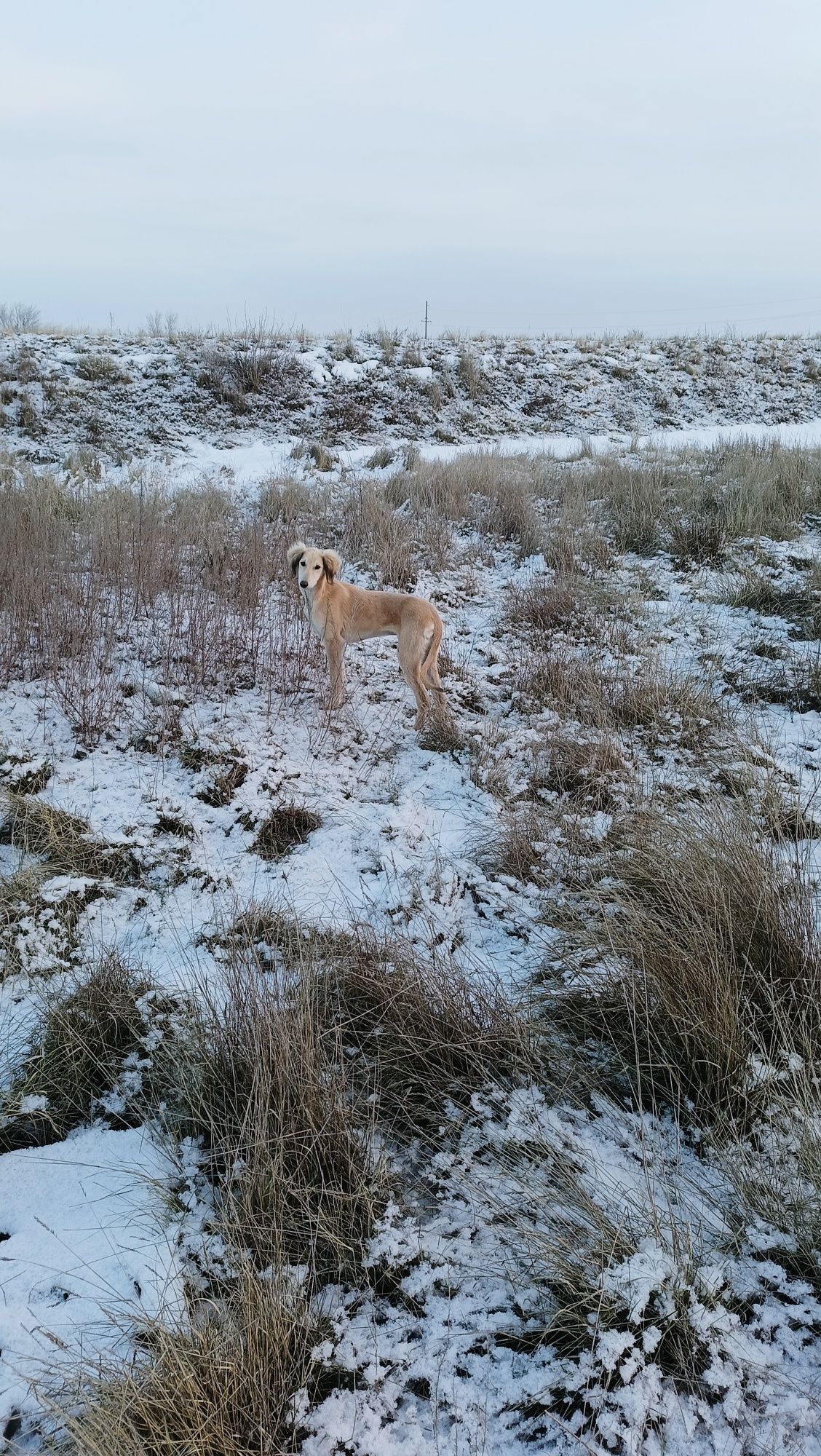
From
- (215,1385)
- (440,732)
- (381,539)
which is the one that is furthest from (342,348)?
(215,1385)

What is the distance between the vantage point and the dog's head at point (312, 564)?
4.62 m

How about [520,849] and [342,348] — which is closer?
[520,849]

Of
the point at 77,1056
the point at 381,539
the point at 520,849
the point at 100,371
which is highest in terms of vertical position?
the point at 100,371

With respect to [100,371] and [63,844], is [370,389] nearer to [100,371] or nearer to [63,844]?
[100,371]

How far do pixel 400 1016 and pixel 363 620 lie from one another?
3009 mm

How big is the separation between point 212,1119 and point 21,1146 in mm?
642

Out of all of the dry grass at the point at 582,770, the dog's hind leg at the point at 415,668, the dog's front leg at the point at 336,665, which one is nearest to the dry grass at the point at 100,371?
the dog's front leg at the point at 336,665

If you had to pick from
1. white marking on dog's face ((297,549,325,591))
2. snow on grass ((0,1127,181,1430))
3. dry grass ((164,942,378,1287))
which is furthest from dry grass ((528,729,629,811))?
snow on grass ((0,1127,181,1430))

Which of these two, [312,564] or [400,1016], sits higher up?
[312,564]

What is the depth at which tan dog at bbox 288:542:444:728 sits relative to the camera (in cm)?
468

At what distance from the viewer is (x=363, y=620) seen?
4812mm

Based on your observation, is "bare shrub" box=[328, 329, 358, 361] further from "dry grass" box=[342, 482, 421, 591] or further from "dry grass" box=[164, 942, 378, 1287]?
"dry grass" box=[164, 942, 378, 1287]

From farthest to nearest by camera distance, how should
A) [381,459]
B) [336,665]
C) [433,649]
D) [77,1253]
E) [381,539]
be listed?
[381,459] → [381,539] → [336,665] → [433,649] → [77,1253]

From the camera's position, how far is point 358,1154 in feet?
6.23
